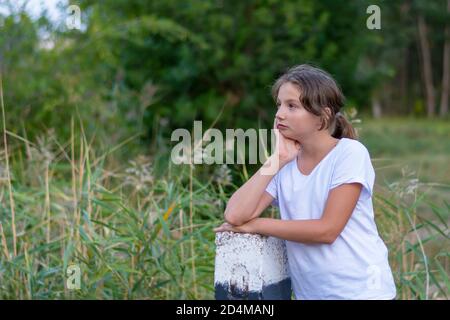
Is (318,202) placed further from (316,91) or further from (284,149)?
(316,91)

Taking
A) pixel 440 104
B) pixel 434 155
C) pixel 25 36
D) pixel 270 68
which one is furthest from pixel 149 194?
pixel 440 104

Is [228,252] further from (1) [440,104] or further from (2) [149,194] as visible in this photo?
(1) [440,104]

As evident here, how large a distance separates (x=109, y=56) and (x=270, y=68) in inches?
86.1

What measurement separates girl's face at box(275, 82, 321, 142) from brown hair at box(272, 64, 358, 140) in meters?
0.02

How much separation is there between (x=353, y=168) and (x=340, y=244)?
235mm

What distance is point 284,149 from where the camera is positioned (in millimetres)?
2410

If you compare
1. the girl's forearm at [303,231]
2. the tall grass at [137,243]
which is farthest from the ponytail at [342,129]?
the tall grass at [137,243]

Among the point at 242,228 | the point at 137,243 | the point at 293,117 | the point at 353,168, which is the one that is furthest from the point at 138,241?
the point at 353,168

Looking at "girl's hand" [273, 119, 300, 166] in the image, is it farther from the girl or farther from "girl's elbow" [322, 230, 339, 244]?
"girl's elbow" [322, 230, 339, 244]

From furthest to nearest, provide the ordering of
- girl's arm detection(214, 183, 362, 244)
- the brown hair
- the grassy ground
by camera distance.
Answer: the grassy ground < the brown hair < girl's arm detection(214, 183, 362, 244)

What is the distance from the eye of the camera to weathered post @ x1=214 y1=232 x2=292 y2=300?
7.63 ft

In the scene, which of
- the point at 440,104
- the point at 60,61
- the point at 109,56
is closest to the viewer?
the point at 60,61

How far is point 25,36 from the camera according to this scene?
7.69m

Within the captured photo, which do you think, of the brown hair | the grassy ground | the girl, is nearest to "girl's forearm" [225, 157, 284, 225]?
the girl
